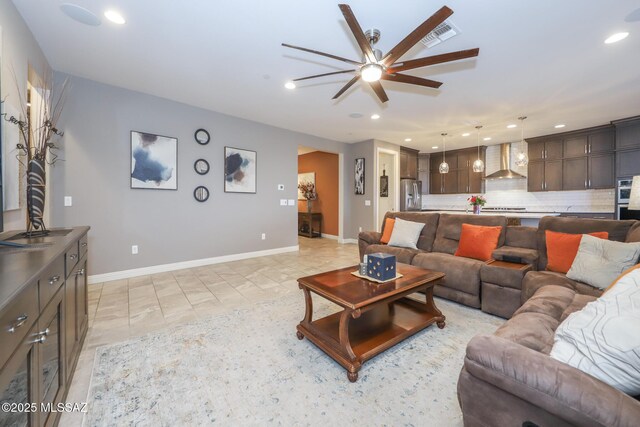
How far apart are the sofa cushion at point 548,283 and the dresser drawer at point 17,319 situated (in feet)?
10.4

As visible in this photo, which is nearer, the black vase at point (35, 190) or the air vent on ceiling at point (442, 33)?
the black vase at point (35, 190)

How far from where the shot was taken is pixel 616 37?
8.05ft

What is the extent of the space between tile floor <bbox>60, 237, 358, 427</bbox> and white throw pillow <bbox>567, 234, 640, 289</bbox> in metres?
2.80

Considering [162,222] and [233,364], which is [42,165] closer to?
[233,364]

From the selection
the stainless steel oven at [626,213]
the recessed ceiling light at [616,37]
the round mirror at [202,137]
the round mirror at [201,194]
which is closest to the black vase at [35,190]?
the round mirror at [201,194]

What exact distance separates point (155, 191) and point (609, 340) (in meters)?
4.70

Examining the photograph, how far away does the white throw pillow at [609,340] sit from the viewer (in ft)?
2.87

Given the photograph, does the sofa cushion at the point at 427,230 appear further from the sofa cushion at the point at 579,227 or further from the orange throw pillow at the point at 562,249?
the orange throw pillow at the point at 562,249

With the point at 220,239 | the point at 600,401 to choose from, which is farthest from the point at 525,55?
the point at 220,239

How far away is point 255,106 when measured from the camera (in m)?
4.27

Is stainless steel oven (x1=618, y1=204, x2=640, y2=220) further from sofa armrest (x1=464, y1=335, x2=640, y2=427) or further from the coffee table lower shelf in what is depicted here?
sofa armrest (x1=464, y1=335, x2=640, y2=427)

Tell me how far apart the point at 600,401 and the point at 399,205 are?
673 cm

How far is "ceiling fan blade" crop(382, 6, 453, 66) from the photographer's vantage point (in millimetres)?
1635

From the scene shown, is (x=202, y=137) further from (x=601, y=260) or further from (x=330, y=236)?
(x=601, y=260)
